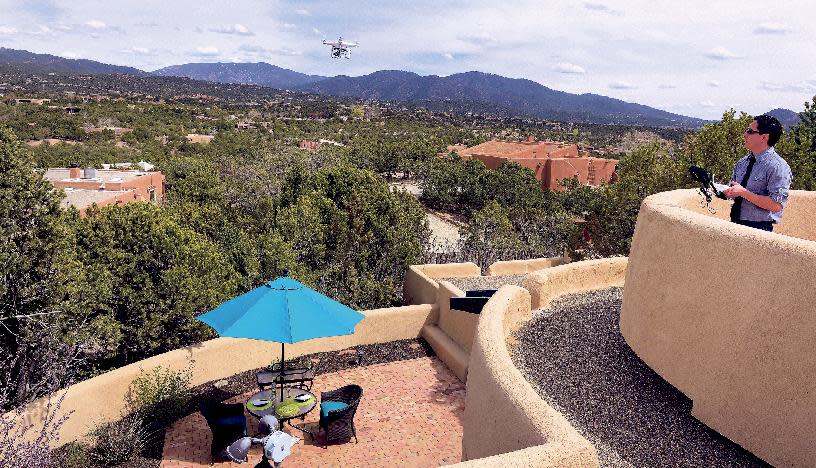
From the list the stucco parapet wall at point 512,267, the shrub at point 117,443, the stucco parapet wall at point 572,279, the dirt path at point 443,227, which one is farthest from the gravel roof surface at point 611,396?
the dirt path at point 443,227

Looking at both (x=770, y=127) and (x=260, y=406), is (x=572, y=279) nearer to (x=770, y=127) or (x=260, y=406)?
(x=770, y=127)

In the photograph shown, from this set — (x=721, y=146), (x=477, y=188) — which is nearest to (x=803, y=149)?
(x=721, y=146)

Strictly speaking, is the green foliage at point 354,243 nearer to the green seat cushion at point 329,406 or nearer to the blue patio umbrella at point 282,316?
the blue patio umbrella at point 282,316

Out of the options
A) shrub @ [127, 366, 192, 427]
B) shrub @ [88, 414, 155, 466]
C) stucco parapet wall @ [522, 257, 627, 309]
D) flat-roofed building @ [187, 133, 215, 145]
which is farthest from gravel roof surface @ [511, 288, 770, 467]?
flat-roofed building @ [187, 133, 215, 145]

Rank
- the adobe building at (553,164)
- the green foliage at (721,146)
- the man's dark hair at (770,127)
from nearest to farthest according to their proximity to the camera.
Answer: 1. the man's dark hair at (770,127)
2. the green foliage at (721,146)
3. the adobe building at (553,164)

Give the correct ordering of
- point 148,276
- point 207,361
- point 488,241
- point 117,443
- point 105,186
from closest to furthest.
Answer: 1. point 117,443
2. point 207,361
3. point 148,276
4. point 488,241
5. point 105,186

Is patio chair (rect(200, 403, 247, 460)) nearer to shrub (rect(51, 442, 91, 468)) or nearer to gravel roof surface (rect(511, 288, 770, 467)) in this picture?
shrub (rect(51, 442, 91, 468))
